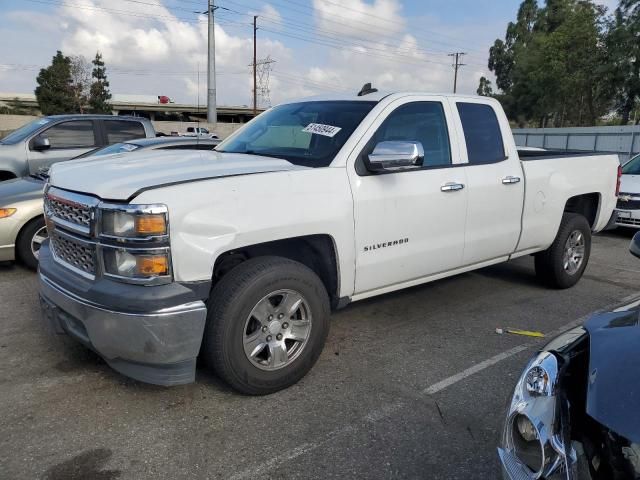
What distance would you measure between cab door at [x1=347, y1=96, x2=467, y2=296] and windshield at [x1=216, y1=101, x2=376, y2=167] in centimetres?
18

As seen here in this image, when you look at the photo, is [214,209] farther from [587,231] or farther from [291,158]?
[587,231]

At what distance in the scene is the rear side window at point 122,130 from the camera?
29.7 feet

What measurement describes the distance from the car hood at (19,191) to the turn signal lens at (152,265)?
388 centimetres

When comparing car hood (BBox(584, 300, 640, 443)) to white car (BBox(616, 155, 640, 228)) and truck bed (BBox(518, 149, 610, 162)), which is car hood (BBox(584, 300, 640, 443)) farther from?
white car (BBox(616, 155, 640, 228))

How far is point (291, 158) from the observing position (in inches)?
151

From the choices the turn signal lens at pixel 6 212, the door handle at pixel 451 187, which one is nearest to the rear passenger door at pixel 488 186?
the door handle at pixel 451 187

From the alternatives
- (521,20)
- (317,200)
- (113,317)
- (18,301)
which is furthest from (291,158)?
(521,20)

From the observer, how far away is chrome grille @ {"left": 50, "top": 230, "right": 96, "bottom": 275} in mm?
3045

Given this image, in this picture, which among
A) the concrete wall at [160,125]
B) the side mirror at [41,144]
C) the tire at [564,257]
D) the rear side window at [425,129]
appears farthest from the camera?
the concrete wall at [160,125]

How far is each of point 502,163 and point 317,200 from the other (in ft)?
7.07

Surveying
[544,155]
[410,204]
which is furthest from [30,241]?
[544,155]

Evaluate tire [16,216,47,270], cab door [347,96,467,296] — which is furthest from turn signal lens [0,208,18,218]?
cab door [347,96,467,296]

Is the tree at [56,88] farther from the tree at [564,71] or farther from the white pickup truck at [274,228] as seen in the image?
the white pickup truck at [274,228]

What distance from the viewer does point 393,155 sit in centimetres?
358
